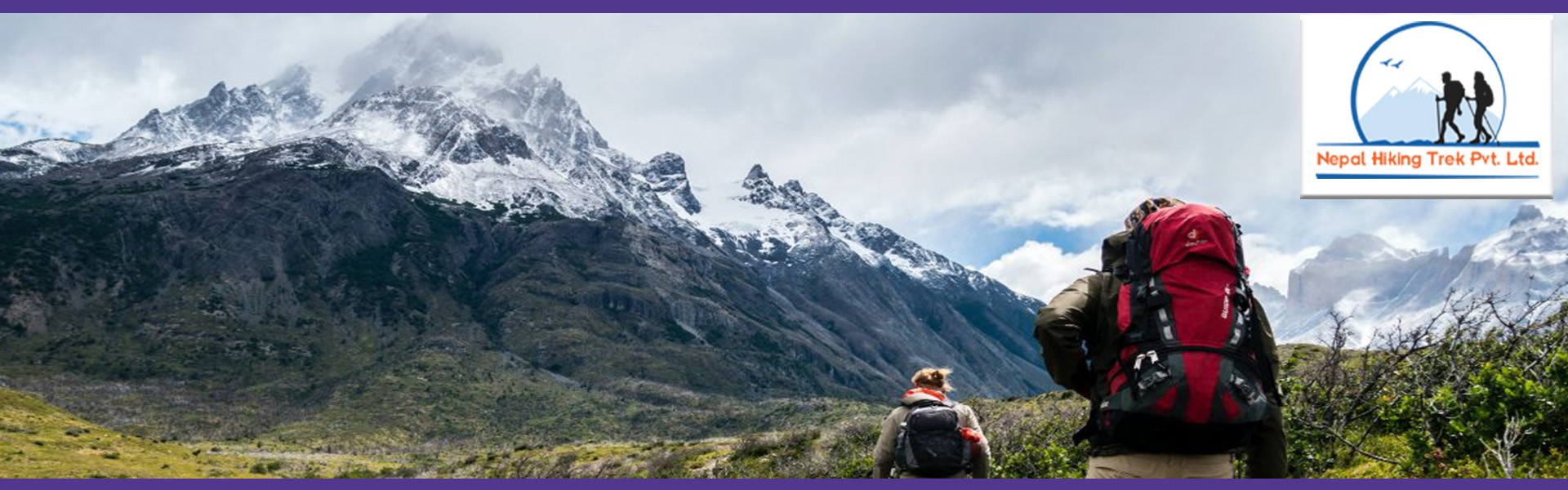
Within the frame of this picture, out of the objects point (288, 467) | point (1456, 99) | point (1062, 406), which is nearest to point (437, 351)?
point (288, 467)

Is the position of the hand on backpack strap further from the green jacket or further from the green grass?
the green grass

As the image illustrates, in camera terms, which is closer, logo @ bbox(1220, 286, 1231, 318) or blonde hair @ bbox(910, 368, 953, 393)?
logo @ bbox(1220, 286, 1231, 318)

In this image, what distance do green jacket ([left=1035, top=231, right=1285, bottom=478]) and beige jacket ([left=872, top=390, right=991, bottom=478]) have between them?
304 cm

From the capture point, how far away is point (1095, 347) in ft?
17.7

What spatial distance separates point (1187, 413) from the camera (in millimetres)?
4910

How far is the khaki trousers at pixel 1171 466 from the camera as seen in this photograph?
5.16 m

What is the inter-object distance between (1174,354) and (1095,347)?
1.68 ft

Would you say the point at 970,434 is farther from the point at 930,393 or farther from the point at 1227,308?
the point at 1227,308

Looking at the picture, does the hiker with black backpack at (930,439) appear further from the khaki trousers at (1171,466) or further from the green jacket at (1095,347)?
the khaki trousers at (1171,466)

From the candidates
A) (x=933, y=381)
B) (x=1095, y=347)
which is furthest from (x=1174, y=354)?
(x=933, y=381)

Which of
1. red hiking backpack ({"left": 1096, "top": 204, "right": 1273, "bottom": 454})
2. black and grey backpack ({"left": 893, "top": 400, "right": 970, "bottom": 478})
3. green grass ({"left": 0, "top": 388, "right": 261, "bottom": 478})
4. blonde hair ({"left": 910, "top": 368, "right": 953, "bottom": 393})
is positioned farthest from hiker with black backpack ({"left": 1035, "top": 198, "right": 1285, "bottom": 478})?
green grass ({"left": 0, "top": 388, "right": 261, "bottom": 478})

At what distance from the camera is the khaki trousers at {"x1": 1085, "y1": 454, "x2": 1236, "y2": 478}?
5.16 metres

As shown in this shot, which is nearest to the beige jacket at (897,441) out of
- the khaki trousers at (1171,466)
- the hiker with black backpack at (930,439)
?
the hiker with black backpack at (930,439)

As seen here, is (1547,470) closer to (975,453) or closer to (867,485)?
(975,453)
